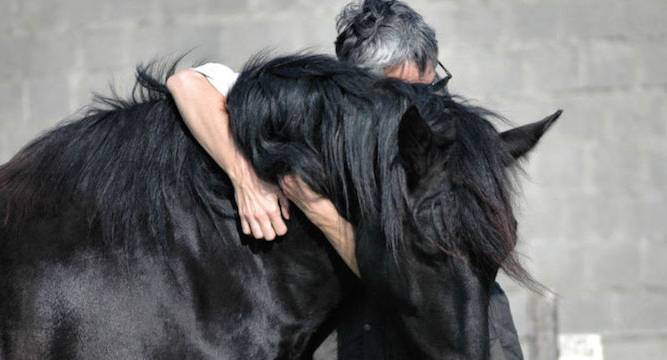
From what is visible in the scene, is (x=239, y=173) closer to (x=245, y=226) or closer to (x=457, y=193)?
(x=245, y=226)

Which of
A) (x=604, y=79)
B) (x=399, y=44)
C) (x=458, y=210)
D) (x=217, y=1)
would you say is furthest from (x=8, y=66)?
(x=458, y=210)

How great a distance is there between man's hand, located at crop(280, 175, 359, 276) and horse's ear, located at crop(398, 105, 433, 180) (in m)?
0.19

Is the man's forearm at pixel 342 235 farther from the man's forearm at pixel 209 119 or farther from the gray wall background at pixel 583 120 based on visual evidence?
the gray wall background at pixel 583 120

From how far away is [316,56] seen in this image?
2.41 m

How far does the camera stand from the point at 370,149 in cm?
224

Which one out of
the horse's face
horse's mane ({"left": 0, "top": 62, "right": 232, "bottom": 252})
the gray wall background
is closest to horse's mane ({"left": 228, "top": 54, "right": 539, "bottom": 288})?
the horse's face

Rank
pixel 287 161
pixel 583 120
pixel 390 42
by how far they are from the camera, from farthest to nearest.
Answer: pixel 583 120, pixel 390 42, pixel 287 161

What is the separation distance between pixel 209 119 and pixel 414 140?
0.43 meters

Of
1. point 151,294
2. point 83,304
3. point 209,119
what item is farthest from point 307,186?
point 83,304

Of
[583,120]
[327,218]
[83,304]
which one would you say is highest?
[327,218]

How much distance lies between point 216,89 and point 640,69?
3393 millimetres

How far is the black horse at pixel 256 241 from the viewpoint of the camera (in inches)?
85.2

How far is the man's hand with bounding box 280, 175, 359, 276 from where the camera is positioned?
90.4 inches

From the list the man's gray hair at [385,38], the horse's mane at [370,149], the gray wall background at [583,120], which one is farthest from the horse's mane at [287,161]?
the gray wall background at [583,120]
